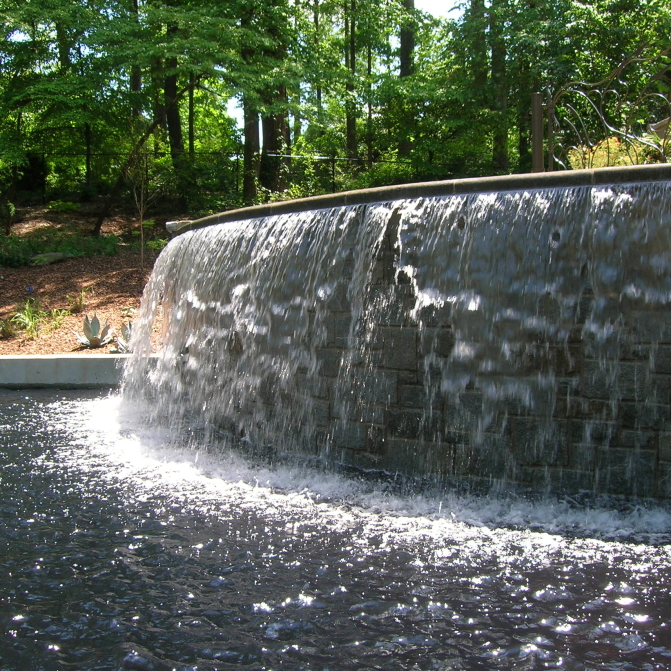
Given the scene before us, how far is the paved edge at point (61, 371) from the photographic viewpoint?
26.3 feet

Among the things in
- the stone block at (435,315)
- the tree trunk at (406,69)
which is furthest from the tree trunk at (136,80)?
the stone block at (435,315)

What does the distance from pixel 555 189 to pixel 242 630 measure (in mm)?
2828

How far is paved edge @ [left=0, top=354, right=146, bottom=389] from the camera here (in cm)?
802

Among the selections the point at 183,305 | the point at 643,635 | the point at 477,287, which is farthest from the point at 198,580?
the point at 183,305

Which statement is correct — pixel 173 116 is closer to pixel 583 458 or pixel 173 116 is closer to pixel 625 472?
pixel 583 458

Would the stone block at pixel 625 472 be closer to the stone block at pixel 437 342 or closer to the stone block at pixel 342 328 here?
the stone block at pixel 437 342

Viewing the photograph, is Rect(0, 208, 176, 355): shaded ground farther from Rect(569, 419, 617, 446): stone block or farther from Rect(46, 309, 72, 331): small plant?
Rect(569, 419, 617, 446): stone block

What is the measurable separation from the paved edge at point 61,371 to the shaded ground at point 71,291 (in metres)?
0.71

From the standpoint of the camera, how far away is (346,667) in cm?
237

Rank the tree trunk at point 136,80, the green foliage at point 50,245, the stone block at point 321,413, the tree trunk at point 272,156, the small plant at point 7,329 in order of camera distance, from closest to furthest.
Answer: the stone block at point 321,413, the small plant at point 7,329, the green foliage at point 50,245, the tree trunk at point 136,80, the tree trunk at point 272,156

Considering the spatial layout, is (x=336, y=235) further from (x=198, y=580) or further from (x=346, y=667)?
(x=346, y=667)

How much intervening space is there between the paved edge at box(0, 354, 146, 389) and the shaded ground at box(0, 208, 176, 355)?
28.0 inches

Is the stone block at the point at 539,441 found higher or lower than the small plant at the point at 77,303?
lower

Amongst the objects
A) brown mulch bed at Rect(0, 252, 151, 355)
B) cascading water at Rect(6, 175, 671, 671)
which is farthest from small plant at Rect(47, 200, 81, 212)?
cascading water at Rect(6, 175, 671, 671)
